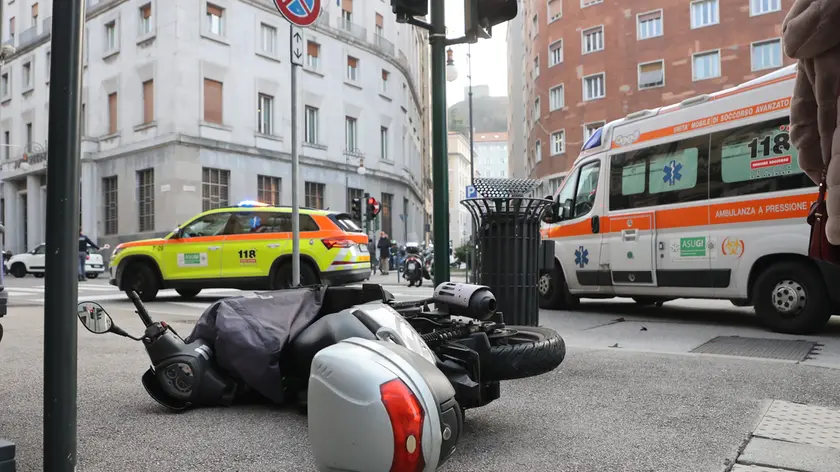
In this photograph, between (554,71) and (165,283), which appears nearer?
(165,283)

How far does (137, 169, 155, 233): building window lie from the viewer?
2673 centimetres

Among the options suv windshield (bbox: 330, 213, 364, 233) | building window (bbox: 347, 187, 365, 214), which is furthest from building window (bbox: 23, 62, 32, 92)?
suv windshield (bbox: 330, 213, 364, 233)

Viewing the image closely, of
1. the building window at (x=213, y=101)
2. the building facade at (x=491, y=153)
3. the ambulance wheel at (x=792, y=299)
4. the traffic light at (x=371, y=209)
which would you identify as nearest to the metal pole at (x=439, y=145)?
the ambulance wheel at (x=792, y=299)

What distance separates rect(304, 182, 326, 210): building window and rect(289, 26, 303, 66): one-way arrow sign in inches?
982

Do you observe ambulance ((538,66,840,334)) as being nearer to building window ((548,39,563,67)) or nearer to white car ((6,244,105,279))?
white car ((6,244,105,279))

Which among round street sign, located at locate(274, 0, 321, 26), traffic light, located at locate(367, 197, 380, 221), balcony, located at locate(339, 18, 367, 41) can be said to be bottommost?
traffic light, located at locate(367, 197, 380, 221)

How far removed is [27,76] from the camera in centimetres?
3422

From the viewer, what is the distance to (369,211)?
25.0 meters

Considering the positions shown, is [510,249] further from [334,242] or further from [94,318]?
[334,242]

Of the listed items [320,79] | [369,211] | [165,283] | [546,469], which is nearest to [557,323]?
[546,469]

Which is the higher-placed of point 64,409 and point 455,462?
point 64,409

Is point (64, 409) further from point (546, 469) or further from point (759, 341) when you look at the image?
point (759, 341)

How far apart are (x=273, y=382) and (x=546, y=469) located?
4.75ft

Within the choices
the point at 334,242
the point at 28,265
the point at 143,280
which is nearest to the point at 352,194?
the point at 28,265
